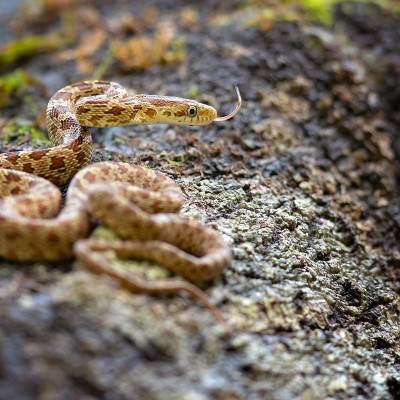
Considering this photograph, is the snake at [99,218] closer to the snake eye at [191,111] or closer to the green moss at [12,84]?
the snake eye at [191,111]

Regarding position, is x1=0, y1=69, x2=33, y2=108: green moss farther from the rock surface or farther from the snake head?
the snake head

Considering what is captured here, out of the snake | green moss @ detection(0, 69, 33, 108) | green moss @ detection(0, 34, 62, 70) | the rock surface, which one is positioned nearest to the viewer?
the rock surface

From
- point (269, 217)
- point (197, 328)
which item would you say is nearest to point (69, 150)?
point (269, 217)

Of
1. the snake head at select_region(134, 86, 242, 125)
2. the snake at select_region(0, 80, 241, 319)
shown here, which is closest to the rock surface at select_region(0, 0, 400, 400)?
the snake at select_region(0, 80, 241, 319)

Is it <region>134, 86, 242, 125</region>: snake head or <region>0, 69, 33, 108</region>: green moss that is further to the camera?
<region>0, 69, 33, 108</region>: green moss

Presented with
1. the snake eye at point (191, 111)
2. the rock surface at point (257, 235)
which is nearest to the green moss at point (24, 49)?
the rock surface at point (257, 235)

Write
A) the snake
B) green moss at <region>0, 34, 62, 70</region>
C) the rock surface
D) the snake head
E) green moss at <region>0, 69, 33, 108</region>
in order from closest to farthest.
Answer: the rock surface → the snake → the snake head → green moss at <region>0, 69, 33, 108</region> → green moss at <region>0, 34, 62, 70</region>
